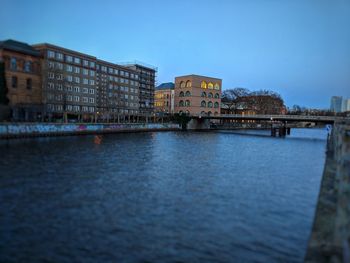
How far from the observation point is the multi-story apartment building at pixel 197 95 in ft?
481

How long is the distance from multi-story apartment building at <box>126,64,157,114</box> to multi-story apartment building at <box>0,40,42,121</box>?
59.0 metres

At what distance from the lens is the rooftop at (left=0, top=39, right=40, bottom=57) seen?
251 ft

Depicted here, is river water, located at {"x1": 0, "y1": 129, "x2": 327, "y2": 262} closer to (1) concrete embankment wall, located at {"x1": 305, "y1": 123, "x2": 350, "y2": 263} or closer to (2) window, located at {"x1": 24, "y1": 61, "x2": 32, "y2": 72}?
(1) concrete embankment wall, located at {"x1": 305, "y1": 123, "x2": 350, "y2": 263}

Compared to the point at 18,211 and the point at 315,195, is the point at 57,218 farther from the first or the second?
the point at 315,195

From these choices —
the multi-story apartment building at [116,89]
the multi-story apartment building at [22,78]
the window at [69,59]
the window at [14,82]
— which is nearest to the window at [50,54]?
the multi-story apartment building at [22,78]

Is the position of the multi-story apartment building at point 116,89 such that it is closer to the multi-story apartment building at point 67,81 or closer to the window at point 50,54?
the multi-story apartment building at point 67,81

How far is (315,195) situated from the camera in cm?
2173

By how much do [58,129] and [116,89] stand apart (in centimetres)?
5374

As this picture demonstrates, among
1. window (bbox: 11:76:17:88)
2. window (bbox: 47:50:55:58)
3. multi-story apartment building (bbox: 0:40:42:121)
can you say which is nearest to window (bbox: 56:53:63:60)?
window (bbox: 47:50:55:58)

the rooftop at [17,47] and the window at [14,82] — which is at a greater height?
the rooftop at [17,47]

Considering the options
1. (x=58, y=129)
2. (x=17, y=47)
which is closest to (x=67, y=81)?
(x=17, y=47)

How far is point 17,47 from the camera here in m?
80.1

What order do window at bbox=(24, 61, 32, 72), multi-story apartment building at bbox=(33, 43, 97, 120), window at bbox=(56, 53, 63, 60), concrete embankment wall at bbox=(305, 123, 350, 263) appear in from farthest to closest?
window at bbox=(56, 53, 63, 60)
multi-story apartment building at bbox=(33, 43, 97, 120)
window at bbox=(24, 61, 32, 72)
concrete embankment wall at bbox=(305, 123, 350, 263)

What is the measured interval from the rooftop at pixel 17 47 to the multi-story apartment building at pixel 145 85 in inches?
2333
